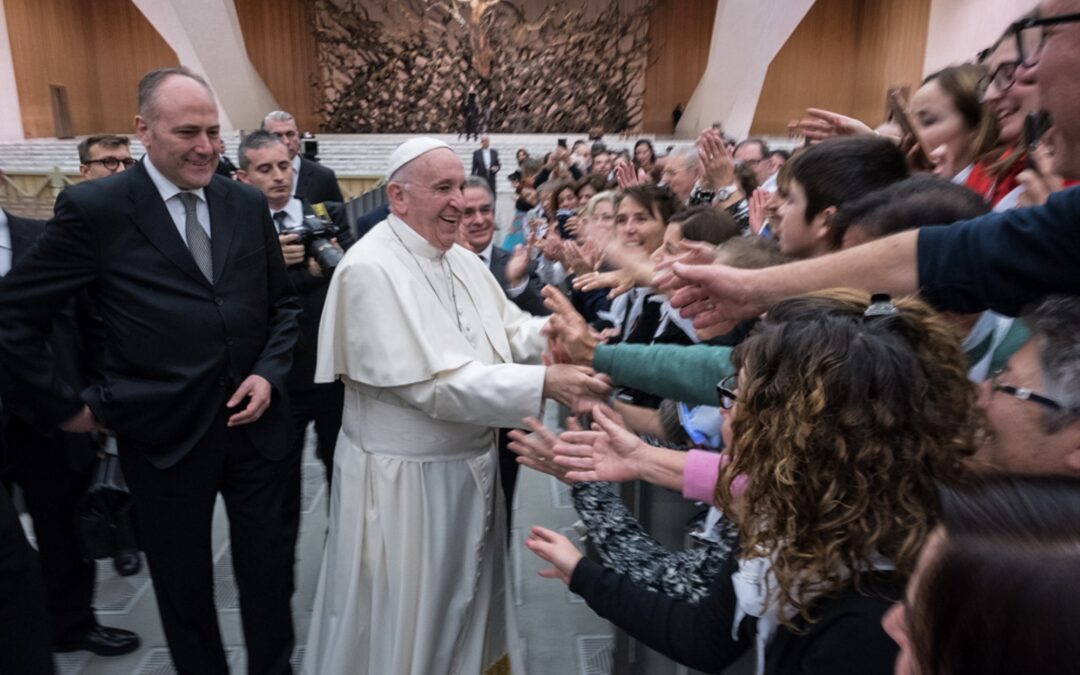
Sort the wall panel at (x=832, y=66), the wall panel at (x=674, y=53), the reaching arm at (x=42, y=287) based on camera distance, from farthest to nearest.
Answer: the wall panel at (x=674, y=53)
the wall panel at (x=832, y=66)
the reaching arm at (x=42, y=287)

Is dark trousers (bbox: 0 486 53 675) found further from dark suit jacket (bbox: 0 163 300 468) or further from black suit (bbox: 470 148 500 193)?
black suit (bbox: 470 148 500 193)

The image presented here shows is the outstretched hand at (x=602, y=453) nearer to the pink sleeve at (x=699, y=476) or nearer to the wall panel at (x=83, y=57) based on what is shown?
the pink sleeve at (x=699, y=476)

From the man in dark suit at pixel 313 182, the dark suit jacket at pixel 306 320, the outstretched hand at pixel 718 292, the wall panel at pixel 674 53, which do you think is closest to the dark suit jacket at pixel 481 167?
the man in dark suit at pixel 313 182

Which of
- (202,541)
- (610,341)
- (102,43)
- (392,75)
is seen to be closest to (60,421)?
(202,541)

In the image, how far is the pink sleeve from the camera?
165cm

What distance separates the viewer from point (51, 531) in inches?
116

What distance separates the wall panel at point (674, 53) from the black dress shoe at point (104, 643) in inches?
1007

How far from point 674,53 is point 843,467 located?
27.2 meters

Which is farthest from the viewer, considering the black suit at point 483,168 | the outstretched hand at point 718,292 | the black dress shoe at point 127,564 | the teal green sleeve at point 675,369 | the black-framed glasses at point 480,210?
the black suit at point 483,168

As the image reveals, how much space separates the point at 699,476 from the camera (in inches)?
65.1

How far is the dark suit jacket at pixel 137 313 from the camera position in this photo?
2258 millimetres

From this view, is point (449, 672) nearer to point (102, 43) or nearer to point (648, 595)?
point (648, 595)

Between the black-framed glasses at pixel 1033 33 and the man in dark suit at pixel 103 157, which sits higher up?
A: the black-framed glasses at pixel 1033 33

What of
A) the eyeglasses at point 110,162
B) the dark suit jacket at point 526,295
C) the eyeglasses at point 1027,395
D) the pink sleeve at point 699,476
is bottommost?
the pink sleeve at point 699,476
